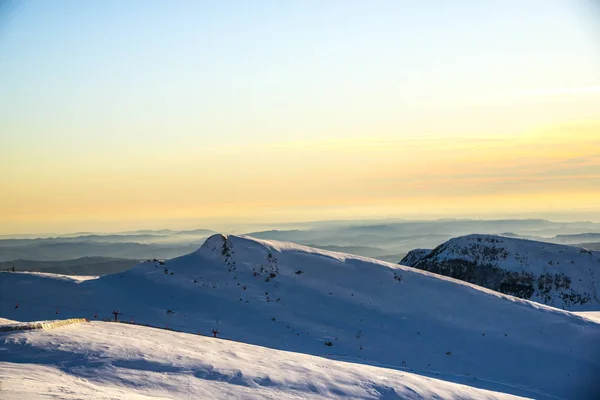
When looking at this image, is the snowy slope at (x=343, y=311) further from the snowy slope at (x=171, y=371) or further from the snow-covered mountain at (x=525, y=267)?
the snow-covered mountain at (x=525, y=267)

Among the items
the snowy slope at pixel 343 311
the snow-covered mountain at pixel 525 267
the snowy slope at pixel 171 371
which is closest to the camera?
the snowy slope at pixel 171 371

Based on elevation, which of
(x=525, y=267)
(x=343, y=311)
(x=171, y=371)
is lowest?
(x=343, y=311)

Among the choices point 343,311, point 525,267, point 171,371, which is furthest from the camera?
point 525,267

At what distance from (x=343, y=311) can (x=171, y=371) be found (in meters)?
14.7

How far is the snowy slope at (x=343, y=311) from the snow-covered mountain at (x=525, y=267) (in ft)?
54.7

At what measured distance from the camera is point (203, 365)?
20.8 m

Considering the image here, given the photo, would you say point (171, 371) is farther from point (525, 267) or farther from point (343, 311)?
point (525, 267)

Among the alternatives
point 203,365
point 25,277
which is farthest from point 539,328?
point 25,277

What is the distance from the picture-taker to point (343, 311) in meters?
33.4

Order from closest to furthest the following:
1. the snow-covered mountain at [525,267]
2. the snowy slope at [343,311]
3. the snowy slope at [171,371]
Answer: the snowy slope at [171,371] < the snowy slope at [343,311] < the snow-covered mountain at [525,267]

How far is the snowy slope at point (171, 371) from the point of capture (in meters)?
17.8

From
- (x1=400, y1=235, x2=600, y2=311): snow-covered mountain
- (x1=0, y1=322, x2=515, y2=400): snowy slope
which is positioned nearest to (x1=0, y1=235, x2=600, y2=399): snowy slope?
(x1=0, y1=322, x2=515, y2=400): snowy slope

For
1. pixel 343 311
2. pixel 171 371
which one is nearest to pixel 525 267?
pixel 343 311

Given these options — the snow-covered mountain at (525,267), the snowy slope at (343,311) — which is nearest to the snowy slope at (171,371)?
the snowy slope at (343,311)
